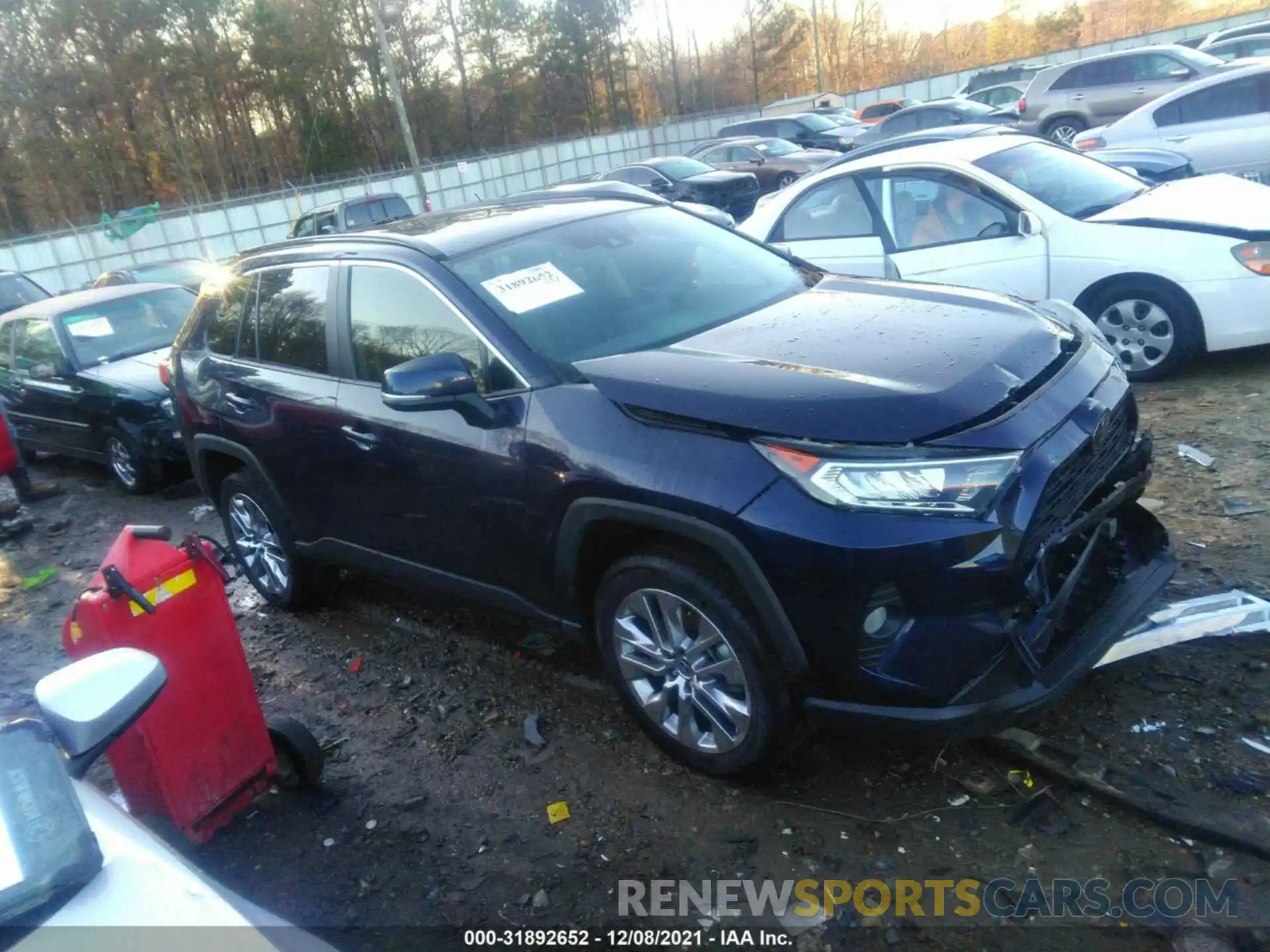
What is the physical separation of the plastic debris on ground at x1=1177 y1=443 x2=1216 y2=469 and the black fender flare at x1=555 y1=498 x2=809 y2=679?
3.32m

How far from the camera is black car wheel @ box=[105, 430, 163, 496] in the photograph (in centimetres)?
757

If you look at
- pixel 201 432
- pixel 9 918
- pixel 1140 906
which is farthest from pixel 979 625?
pixel 201 432

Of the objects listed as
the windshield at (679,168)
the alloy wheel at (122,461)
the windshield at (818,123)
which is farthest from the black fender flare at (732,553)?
the windshield at (818,123)

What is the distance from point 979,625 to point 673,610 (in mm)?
948

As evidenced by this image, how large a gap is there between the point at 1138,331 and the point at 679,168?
1527cm

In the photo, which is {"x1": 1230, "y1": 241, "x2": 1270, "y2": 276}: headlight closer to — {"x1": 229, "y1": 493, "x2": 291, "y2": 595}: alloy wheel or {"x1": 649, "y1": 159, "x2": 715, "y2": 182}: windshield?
{"x1": 229, "y1": 493, "x2": 291, "y2": 595}: alloy wheel

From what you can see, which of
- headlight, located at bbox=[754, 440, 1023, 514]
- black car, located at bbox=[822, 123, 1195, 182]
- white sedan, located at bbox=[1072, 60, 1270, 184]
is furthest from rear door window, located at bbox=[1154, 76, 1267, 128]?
headlight, located at bbox=[754, 440, 1023, 514]

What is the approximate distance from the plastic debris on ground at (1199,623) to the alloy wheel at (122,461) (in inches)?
283

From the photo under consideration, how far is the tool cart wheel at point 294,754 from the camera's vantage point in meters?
3.58

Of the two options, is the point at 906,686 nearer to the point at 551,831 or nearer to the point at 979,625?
the point at 979,625

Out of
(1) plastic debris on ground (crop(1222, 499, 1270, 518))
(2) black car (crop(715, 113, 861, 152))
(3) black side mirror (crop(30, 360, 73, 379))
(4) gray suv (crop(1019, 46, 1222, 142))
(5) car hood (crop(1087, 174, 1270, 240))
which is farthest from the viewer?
(2) black car (crop(715, 113, 861, 152))

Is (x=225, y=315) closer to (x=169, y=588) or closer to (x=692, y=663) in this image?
(x=169, y=588)

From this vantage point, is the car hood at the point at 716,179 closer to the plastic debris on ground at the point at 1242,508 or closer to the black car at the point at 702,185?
the black car at the point at 702,185

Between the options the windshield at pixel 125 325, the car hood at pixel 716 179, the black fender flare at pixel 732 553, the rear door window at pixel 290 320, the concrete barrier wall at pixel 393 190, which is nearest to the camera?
the black fender flare at pixel 732 553
